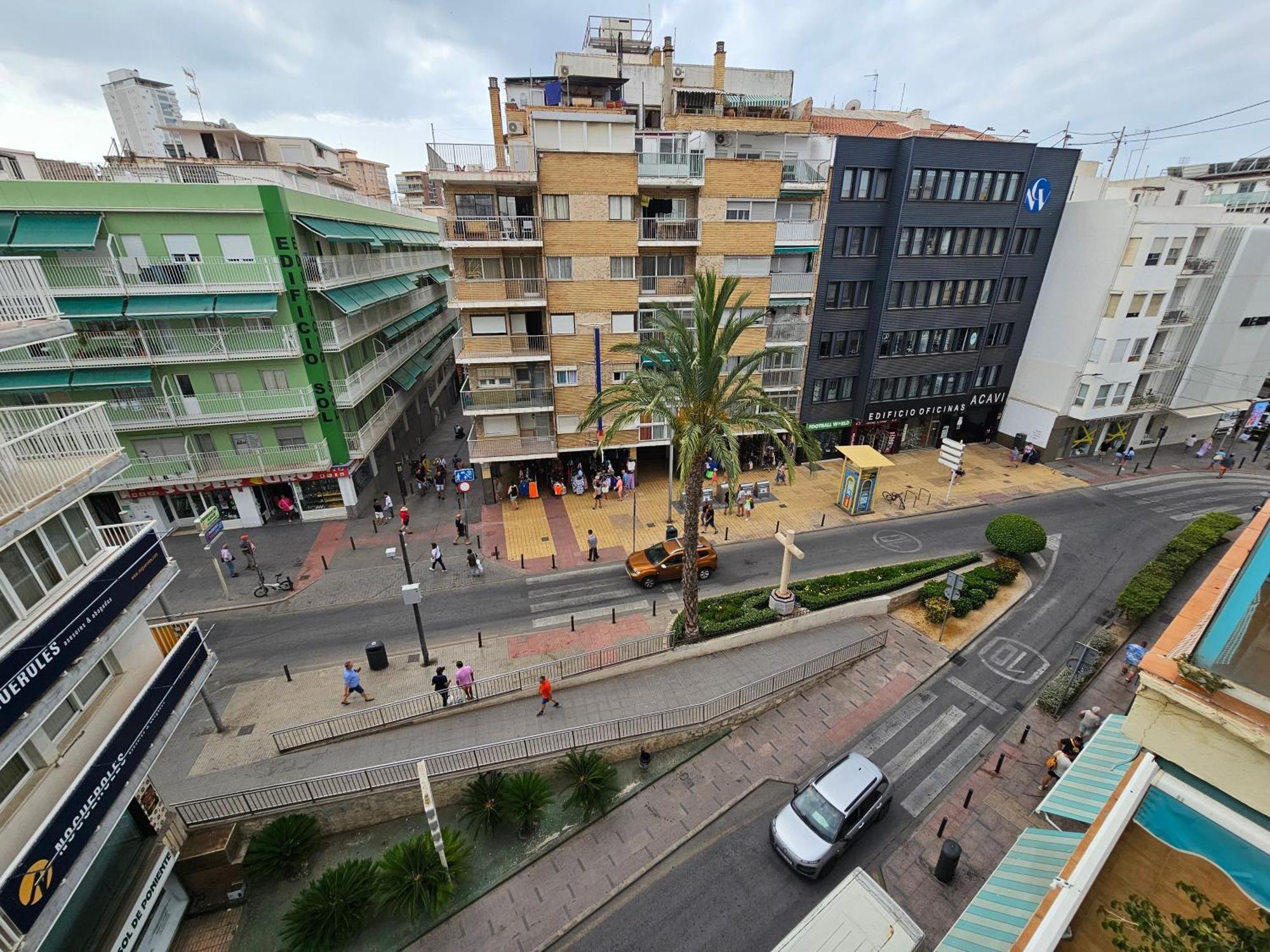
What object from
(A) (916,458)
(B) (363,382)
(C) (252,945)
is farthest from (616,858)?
(A) (916,458)

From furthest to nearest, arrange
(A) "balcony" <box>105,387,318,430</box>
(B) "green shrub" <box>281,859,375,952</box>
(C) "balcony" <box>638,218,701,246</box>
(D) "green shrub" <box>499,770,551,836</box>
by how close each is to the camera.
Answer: (C) "balcony" <box>638,218,701,246</box> → (A) "balcony" <box>105,387,318,430</box> → (D) "green shrub" <box>499,770,551,836</box> → (B) "green shrub" <box>281,859,375,952</box>

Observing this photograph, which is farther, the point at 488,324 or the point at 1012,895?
the point at 488,324

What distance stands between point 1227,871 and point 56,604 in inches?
683

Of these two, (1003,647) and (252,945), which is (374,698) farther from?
(1003,647)

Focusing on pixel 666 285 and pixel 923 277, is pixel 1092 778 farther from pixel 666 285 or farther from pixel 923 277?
pixel 923 277

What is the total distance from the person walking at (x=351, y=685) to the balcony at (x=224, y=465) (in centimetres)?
1395

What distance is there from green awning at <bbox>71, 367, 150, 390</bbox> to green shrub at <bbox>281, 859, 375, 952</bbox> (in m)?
22.5

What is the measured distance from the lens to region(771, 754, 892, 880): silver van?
1202 cm

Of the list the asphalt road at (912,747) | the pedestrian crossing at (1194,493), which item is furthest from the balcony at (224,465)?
the pedestrian crossing at (1194,493)

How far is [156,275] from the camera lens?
73.4ft

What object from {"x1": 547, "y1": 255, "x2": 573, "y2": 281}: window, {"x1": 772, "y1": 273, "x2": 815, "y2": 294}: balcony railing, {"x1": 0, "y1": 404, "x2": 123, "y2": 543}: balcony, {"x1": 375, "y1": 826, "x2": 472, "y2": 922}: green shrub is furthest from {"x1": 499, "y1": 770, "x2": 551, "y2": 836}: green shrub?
{"x1": 772, "y1": 273, "x2": 815, "y2": 294}: balcony railing

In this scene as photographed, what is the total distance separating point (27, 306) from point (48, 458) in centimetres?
298

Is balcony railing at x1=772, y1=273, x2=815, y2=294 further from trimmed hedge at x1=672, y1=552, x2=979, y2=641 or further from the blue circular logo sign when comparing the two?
trimmed hedge at x1=672, y1=552, x2=979, y2=641

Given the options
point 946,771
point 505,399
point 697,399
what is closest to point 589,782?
point 946,771
